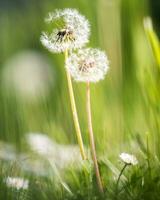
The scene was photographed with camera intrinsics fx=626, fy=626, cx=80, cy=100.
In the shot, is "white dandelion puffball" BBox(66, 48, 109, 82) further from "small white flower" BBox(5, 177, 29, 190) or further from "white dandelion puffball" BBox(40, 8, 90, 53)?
"small white flower" BBox(5, 177, 29, 190)

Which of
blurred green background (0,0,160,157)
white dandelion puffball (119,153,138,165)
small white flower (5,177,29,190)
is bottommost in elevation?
small white flower (5,177,29,190)

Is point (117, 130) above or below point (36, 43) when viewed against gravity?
below

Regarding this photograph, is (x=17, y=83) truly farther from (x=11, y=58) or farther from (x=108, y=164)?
(x=108, y=164)

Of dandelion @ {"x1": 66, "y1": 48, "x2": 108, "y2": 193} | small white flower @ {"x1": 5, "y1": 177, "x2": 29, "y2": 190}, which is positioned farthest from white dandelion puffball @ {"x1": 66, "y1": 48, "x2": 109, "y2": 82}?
small white flower @ {"x1": 5, "y1": 177, "x2": 29, "y2": 190}

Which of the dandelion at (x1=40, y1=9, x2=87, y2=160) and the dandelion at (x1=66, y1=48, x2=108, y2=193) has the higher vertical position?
the dandelion at (x1=40, y1=9, x2=87, y2=160)

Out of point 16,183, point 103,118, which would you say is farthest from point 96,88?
point 16,183

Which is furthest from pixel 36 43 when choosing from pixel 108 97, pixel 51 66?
pixel 108 97

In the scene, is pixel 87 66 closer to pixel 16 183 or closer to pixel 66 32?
pixel 66 32
